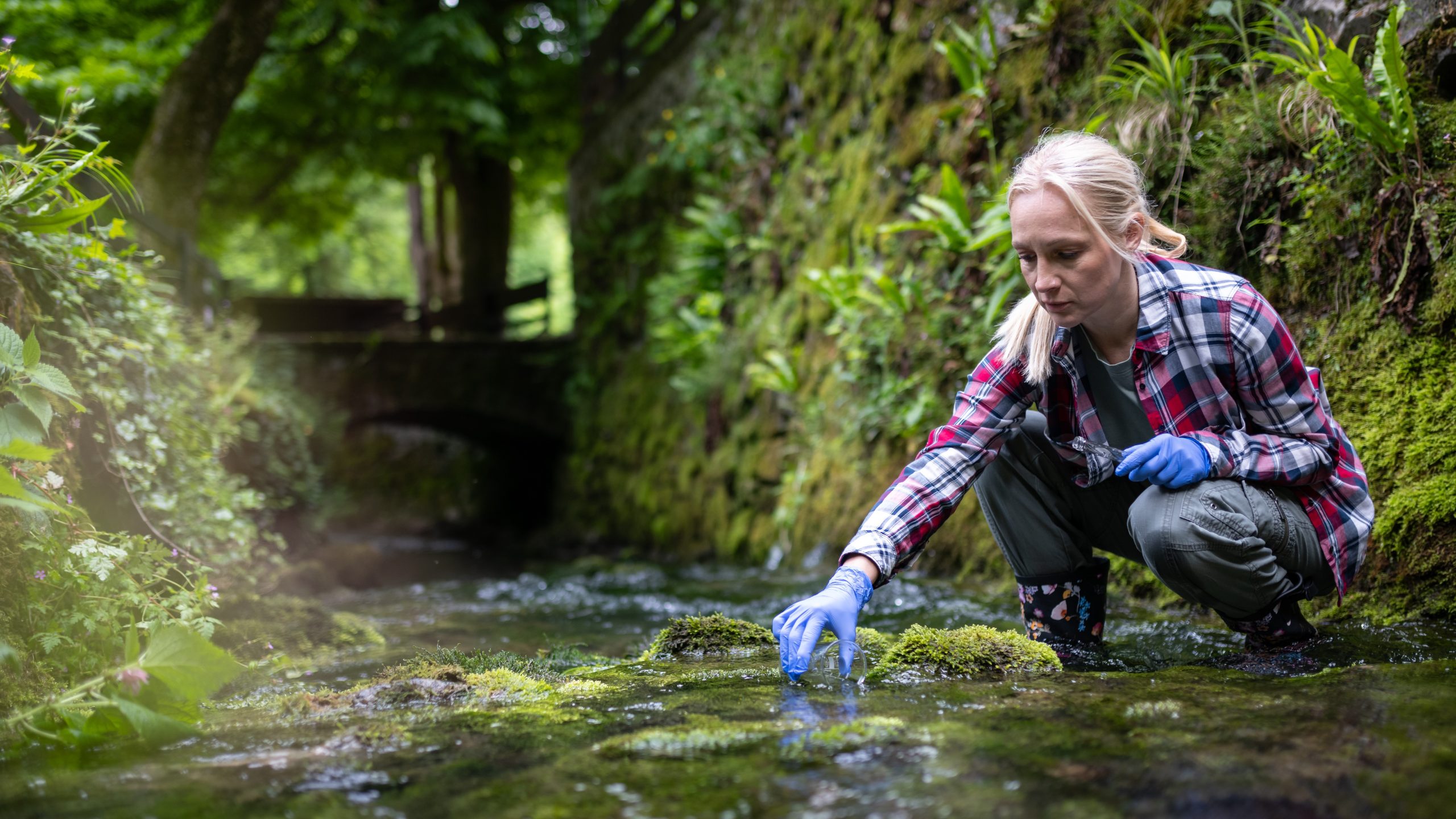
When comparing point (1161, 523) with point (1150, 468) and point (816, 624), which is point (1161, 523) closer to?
point (1150, 468)

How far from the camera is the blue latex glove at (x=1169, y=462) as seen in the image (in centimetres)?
222

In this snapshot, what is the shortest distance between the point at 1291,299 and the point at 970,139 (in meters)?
2.22

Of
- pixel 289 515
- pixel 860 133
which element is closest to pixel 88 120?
pixel 289 515

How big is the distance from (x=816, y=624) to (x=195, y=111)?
310 inches

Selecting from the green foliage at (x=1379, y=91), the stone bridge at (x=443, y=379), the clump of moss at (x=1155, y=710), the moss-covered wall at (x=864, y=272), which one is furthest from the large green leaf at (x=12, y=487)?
the stone bridge at (x=443, y=379)

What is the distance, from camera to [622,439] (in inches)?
429

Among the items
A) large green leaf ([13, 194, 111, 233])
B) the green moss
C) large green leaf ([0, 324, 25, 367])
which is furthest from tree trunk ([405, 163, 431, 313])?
the green moss

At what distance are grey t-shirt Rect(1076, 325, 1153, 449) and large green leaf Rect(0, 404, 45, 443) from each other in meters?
2.49

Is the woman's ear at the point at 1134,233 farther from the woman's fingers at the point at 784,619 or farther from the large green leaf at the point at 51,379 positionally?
the large green leaf at the point at 51,379

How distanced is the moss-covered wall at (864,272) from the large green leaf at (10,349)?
11.5 ft

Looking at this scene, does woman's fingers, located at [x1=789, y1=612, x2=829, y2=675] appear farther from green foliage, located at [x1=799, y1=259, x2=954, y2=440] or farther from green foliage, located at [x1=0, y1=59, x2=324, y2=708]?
green foliage, located at [x1=799, y1=259, x2=954, y2=440]

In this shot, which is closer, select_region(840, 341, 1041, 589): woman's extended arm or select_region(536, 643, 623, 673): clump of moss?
select_region(840, 341, 1041, 589): woman's extended arm

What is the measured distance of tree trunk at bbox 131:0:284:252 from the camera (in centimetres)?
780

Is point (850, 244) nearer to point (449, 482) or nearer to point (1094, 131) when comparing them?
point (1094, 131)
